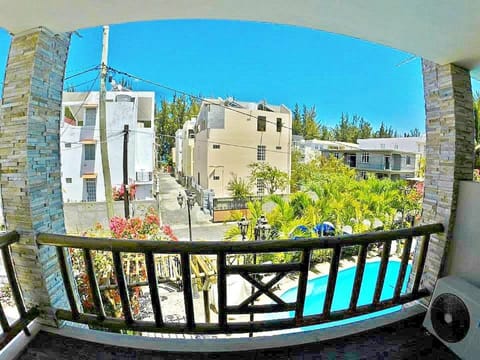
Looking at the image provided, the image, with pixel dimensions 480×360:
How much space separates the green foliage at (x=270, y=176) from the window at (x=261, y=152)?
21 centimetres

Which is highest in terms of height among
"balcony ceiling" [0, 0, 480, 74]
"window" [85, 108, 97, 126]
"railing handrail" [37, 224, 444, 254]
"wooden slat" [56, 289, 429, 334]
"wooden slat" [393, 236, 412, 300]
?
"window" [85, 108, 97, 126]

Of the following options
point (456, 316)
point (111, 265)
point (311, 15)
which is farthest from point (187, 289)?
point (111, 265)

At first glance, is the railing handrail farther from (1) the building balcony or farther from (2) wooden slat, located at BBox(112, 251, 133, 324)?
(2) wooden slat, located at BBox(112, 251, 133, 324)

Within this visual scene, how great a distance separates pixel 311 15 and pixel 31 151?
1.94 metres

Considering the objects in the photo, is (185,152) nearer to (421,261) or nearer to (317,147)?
(317,147)

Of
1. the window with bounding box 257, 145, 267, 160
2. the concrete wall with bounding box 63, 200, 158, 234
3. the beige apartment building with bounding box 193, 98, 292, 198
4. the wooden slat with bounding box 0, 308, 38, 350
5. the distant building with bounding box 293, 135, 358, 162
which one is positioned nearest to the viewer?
the wooden slat with bounding box 0, 308, 38, 350

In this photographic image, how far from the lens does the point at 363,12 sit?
4.95ft

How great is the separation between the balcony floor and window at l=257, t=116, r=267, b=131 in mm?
7419

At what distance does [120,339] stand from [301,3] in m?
2.37

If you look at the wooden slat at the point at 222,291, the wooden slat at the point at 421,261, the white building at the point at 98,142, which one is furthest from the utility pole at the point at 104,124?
the wooden slat at the point at 421,261

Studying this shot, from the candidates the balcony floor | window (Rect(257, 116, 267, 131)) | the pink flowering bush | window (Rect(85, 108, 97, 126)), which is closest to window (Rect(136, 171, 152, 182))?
window (Rect(85, 108, 97, 126))

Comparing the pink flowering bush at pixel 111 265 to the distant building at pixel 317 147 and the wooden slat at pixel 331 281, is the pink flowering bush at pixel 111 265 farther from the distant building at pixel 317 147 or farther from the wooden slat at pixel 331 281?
the distant building at pixel 317 147

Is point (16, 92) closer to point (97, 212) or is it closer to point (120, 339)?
point (120, 339)

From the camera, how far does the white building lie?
5.55 meters
